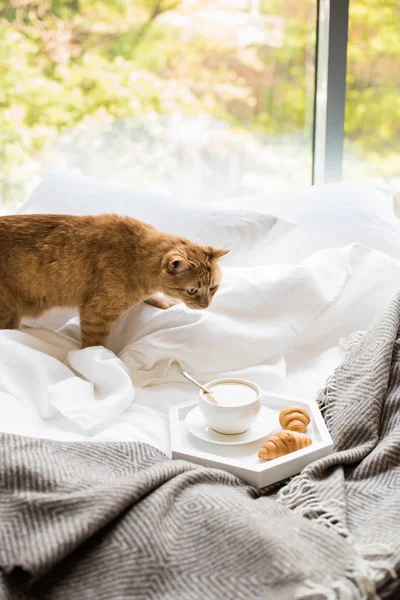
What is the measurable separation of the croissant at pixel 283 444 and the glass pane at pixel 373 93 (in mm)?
1801

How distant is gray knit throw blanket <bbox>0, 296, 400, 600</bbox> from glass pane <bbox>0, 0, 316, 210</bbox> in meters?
1.69

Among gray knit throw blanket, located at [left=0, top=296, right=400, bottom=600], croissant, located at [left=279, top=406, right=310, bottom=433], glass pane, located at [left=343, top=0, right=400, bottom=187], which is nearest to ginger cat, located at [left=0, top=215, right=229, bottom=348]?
croissant, located at [left=279, top=406, right=310, bottom=433]

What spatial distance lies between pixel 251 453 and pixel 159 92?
69.0 inches

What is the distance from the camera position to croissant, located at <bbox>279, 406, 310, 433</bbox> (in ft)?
3.87

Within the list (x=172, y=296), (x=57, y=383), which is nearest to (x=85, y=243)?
(x=172, y=296)

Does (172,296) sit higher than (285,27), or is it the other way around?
(285,27)

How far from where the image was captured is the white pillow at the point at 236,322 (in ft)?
4.80

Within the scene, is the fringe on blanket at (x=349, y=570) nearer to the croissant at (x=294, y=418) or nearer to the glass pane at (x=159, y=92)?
the croissant at (x=294, y=418)

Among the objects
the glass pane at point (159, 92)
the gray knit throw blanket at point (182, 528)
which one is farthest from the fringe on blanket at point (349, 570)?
the glass pane at point (159, 92)

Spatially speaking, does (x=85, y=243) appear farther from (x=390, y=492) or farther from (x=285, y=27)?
(x=285, y=27)

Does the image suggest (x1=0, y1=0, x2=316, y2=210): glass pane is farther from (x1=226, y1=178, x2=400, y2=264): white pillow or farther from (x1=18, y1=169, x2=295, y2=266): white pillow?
(x1=226, y1=178, x2=400, y2=264): white pillow

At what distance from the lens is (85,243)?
158cm

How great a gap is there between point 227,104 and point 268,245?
36.4 inches

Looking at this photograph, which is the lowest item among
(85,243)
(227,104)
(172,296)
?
(172,296)
